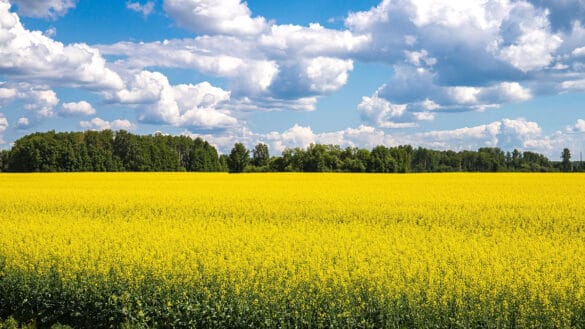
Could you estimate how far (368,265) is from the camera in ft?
41.4

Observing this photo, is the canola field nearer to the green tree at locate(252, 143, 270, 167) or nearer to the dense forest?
the dense forest

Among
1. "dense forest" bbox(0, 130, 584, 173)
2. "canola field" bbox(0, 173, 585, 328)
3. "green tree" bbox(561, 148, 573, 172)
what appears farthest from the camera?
"green tree" bbox(561, 148, 573, 172)

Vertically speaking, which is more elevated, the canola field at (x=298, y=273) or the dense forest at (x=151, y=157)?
the dense forest at (x=151, y=157)

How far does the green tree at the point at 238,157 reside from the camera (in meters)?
87.8

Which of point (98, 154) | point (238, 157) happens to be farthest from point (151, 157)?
point (238, 157)

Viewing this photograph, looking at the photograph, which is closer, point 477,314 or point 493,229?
point 477,314

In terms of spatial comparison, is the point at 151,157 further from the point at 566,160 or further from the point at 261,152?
the point at 566,160

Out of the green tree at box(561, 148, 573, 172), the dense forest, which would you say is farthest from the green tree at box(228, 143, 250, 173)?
the green tree at box(561, 148, 573, 172)

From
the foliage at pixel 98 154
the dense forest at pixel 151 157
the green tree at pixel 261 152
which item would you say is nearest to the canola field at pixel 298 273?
the dense forest at pixel 151 157

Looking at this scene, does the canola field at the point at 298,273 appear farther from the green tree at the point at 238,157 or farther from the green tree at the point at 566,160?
the green tree at the point at 566,160

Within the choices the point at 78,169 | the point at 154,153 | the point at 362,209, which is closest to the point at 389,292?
the point at 362,209

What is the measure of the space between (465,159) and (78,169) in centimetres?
9252

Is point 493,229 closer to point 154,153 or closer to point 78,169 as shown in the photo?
point 78,169

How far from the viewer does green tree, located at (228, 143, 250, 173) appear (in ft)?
288
